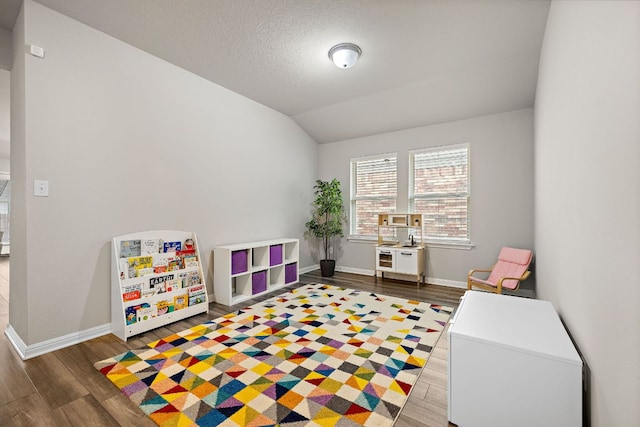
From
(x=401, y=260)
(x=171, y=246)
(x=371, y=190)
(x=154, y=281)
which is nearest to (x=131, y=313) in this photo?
(x=154, y=281)

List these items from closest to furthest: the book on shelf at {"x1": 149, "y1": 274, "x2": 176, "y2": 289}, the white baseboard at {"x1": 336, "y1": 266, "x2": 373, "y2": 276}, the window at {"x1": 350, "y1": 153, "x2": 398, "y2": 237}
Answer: the book on shelf at {"x1": 149, "y1": 274, "x2": 176, "y2": 289} → the window at {"x1": 350, "y1": 153, "x2": 398, "y2": 237} → the white baseboard at {"x1": 336, "y1": 266, "x2": 373, "y2": 276}

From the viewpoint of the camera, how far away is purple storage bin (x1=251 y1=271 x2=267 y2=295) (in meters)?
3.81

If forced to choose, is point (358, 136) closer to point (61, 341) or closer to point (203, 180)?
point (203, 180)

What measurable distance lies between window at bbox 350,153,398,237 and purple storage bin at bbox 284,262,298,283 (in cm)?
142

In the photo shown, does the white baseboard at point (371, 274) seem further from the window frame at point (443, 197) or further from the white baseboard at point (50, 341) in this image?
the white baseboard at point (50, 341)

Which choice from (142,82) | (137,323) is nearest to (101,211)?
(137,323)

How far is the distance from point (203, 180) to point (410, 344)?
298 cm

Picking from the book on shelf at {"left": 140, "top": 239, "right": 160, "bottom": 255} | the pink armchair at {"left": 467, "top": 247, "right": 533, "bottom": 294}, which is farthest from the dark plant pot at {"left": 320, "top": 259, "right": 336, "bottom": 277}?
the book on shelf at {"left": 140, "top": 239, "right": 160, "bottom": 255}

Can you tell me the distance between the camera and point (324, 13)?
2426 millimetres

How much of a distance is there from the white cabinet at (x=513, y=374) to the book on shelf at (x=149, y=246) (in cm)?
283

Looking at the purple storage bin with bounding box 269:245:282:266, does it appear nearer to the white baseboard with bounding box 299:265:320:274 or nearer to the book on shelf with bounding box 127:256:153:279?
the white baseboard with bounding box 299:265:320:274

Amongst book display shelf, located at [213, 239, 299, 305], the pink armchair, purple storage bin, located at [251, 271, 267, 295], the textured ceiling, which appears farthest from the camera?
purple storage bin, located at [251, 271, 267, 295]

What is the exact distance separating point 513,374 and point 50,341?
11.0 feet

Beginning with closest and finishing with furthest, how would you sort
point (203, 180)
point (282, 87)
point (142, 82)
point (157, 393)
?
point (157, 393), point (142, 82), point (203, 180), point (282, 87)
